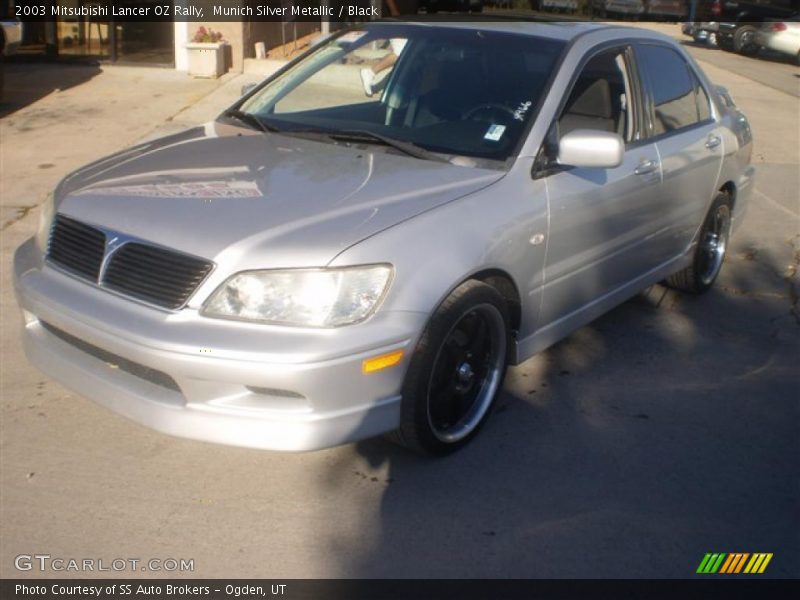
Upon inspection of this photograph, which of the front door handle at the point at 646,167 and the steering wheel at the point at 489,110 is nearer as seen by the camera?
the steering wheel at the point at 489,110

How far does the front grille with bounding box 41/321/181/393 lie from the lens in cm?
350

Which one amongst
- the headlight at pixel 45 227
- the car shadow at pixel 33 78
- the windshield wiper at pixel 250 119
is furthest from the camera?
the car shadow at pixel 33 78

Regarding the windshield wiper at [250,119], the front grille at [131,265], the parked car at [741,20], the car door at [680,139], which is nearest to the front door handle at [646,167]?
the car door at [680,139]

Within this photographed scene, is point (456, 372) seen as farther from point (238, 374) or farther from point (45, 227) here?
point (45, 227)

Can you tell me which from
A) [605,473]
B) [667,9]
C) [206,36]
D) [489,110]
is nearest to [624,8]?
[667,9]

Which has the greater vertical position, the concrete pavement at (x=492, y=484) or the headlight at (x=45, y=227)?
the headlight at (x=45, y=227)

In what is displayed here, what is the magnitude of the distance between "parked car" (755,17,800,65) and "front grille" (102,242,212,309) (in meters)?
21.9

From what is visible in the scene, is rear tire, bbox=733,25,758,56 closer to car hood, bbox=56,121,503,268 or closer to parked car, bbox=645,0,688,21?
parked car, bbox=645,0,688,21

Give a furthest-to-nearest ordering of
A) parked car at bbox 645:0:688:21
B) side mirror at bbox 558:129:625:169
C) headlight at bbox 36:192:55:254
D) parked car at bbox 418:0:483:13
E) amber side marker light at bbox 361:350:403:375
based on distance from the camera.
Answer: parked car at bbox 645:0:688:21 → parked car at bbox 418:0:483:13 → side mirror at bbox 558:129:625:169 → headlight at bbox 36:192:55:254 → amber side marker light at bbox 361:350:403:375

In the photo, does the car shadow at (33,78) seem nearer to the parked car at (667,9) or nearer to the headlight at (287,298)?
the headlight at (287,298)

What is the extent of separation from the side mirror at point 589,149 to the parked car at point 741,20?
21335 millimetres

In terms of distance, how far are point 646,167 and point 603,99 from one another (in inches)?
16.1

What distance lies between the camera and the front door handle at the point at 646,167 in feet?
15.9

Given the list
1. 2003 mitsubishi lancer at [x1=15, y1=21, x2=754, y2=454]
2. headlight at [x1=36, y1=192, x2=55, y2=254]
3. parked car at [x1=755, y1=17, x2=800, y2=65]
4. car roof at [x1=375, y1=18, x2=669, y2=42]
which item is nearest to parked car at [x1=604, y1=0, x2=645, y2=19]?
parked car at [x1=755, y1=17, x2=800, y2=65]
